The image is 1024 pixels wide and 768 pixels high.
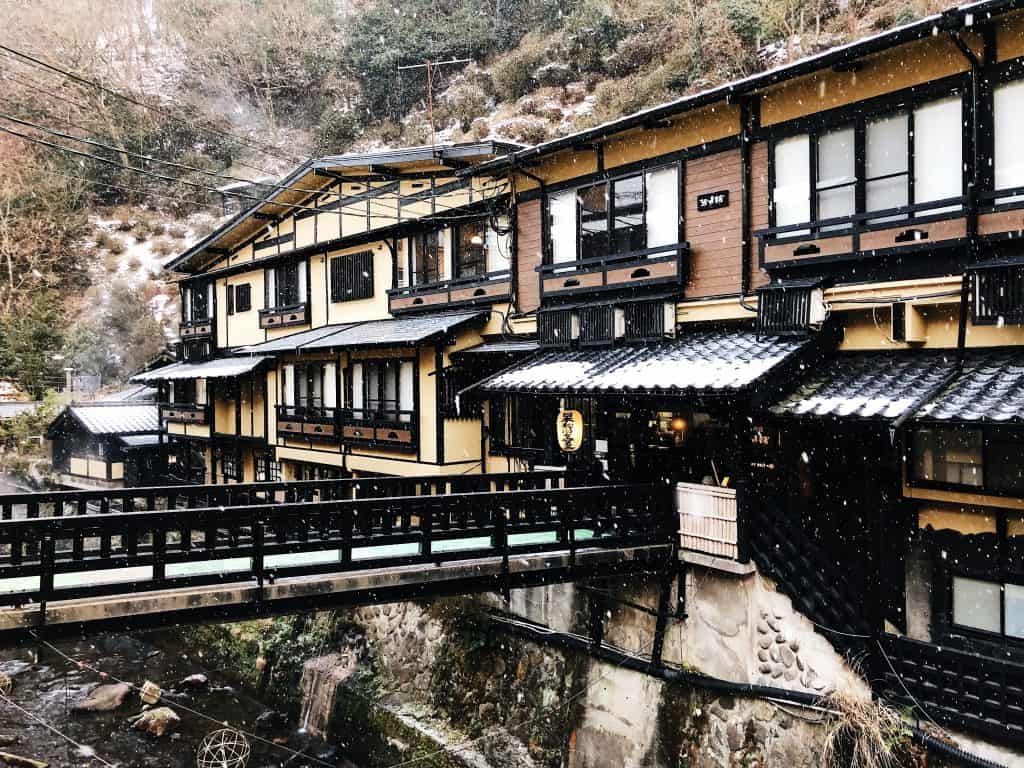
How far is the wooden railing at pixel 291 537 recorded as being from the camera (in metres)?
7.51

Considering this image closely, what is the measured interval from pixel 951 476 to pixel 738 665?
400 cm

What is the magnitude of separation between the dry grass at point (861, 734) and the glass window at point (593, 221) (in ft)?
29.4

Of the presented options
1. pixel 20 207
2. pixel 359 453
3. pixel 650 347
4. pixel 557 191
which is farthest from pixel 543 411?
pixel 20 207

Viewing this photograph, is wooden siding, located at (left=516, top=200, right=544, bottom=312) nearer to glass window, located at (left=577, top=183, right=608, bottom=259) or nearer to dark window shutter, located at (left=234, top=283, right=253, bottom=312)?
glass window, located at (left=577, top=183, right=608, bottom=259)

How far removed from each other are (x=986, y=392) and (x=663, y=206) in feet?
21.9

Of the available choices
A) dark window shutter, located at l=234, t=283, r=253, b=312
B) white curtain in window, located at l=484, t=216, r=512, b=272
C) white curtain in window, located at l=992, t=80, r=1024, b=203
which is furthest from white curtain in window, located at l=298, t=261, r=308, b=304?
white curtain in window, located at l=992, t=80, r=1024, b=203

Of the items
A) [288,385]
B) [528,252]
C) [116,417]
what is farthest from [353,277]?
[116,417]

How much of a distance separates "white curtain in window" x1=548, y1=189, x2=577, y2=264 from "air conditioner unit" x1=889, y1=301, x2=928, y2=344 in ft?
22.0

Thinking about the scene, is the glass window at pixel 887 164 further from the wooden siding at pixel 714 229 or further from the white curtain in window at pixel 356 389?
the white curtain in window at pixel 356 389

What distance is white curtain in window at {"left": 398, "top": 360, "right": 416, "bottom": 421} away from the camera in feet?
59.7

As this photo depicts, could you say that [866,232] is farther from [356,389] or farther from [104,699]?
[104,699]

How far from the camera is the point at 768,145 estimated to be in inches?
451

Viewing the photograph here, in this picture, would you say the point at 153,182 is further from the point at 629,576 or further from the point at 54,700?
the point at 629,576

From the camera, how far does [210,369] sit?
24.2 m
